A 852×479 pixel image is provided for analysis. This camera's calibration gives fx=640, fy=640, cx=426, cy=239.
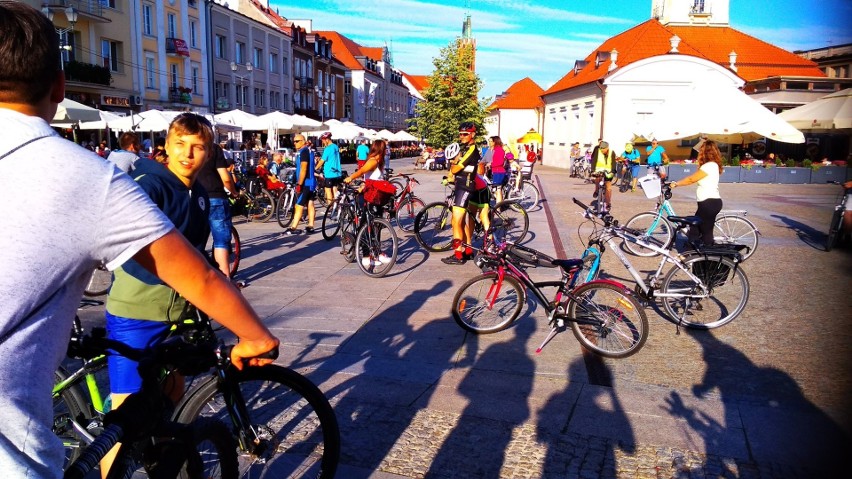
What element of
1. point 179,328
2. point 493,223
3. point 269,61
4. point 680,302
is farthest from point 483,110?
point 179,328

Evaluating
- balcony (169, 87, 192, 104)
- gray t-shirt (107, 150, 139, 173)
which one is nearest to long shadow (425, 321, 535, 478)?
gray t-shirt (107, 150, 139, 173)

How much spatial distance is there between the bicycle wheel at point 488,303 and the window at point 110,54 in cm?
3126

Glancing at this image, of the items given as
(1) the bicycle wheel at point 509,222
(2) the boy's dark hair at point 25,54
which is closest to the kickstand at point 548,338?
(2) the boy's dark hair at point 25,54

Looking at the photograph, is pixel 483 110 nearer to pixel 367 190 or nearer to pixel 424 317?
pixel 367 190

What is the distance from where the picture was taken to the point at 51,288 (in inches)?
52.7

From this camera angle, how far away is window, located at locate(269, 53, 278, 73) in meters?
50.4

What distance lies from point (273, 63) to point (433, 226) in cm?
4459

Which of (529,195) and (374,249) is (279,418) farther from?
(529,195)

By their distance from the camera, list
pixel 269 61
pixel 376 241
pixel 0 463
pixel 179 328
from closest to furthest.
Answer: pixel 0 463, pixel 179 328, pixel 376 241, pixel 269 61

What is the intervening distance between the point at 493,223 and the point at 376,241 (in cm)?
271

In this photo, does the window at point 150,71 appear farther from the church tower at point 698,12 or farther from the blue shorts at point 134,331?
the church tower at point 698,12

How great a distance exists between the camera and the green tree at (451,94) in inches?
1399

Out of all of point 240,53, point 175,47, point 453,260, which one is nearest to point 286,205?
point 453,260

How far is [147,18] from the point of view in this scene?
34562 millimetres
